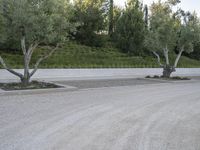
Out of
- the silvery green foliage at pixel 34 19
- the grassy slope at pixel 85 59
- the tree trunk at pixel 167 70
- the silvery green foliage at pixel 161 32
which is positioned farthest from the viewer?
the tree trunk at pixel 167 70

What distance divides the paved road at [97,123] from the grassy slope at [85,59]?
34.2 feet

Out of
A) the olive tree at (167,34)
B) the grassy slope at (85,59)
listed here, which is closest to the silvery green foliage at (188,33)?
the olive tree at (167,34)

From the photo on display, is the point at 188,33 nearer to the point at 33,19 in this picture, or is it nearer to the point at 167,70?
the point at 167,70

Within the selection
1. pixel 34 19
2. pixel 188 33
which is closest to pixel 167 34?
pixel 188 33

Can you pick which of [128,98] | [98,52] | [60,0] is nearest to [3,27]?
[60,0]

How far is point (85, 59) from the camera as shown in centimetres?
2489

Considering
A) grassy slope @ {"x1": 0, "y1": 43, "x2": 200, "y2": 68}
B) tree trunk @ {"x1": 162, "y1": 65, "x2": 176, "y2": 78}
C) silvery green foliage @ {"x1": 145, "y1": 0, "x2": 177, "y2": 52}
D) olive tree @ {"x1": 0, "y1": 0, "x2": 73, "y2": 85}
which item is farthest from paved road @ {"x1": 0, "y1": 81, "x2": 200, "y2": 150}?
tree trunk @ {"x1": 162, "y1": 65, "x2": 176, "y2": 78}

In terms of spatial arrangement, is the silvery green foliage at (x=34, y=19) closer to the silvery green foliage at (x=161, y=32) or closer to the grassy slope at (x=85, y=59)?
the grassy slope at (x=85, y=59)

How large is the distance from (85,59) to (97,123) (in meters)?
17.4

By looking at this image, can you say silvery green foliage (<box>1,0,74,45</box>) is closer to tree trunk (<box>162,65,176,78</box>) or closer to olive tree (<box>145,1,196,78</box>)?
olive tree (<box>145,1,196,78</box>)

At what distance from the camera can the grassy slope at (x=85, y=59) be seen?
21844mm

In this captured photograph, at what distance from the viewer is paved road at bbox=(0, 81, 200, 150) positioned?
5957 mm

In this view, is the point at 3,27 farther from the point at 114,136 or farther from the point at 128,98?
the point at 114,136

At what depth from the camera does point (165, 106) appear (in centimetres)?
1051
